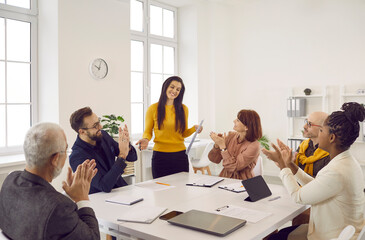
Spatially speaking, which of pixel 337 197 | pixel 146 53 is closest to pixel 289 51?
pixel 146 53

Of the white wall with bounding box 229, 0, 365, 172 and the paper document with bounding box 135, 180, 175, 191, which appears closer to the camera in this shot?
the paper document with bounding box 135, 180, 175, 191

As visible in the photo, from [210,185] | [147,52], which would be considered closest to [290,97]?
[147,52]

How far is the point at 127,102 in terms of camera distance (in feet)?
15.7

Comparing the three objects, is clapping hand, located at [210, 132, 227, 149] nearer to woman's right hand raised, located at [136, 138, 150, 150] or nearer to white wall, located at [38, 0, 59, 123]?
woman's right hand raised, located at [136, 138, 150, 150]

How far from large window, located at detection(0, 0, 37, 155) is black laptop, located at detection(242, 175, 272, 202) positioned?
299 cm

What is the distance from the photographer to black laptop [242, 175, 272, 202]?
7.16ft

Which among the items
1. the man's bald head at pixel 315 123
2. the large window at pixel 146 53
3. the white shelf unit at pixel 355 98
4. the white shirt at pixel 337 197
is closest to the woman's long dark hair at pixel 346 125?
the white shirt at pixel 337 197

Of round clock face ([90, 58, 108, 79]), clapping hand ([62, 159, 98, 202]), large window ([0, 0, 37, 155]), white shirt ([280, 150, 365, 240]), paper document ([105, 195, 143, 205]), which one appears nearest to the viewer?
clapping hand ([62, 159, 98, 202])

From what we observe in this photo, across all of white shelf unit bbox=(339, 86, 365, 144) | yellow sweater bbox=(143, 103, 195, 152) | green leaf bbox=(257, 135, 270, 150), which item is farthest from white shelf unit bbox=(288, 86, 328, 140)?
yellow sweater bbox=(143, 103, 195, 152)

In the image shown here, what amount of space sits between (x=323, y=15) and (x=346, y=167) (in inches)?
177

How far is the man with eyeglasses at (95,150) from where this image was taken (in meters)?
2.39

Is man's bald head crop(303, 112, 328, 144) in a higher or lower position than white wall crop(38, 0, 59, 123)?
lower

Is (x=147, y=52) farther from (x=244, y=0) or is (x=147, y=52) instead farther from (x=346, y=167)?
(x=346, y=167)

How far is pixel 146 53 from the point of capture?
18.8 feet
